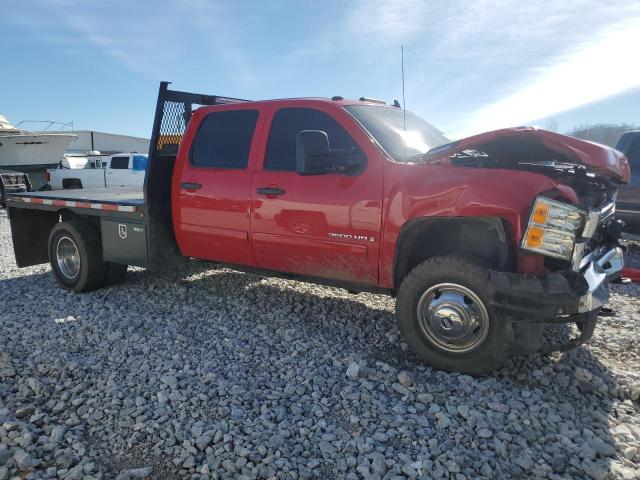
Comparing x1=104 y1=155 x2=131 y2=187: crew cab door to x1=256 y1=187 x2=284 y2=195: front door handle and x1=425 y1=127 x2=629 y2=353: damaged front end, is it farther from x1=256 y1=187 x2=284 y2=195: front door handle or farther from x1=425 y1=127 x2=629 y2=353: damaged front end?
x1=425 y1=127 x2=629 y2=353: damaged front end

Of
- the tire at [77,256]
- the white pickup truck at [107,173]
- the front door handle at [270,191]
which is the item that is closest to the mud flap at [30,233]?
the tire at [77,256]

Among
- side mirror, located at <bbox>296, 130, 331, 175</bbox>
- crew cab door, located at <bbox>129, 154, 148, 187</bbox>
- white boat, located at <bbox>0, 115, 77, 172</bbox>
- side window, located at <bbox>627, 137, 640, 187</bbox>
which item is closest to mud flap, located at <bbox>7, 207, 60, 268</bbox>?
side mirror, located at <bbox>296, 130, 331, 175</bbox>

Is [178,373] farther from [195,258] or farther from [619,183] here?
[619,183]

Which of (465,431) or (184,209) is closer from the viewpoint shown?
(465,431)

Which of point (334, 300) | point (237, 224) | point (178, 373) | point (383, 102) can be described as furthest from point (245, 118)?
point (178, 373)

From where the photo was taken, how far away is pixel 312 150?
3863 mm

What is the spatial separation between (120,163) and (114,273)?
12.6 meters

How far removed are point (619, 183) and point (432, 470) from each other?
266 centimetres

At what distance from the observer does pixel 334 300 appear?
5.45 meters

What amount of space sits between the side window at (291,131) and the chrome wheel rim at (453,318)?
1.46 m

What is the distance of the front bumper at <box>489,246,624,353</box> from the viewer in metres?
3.24

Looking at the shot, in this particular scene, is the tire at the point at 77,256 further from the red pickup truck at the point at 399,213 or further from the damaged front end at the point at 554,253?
the damaged front end at the point at 554,253

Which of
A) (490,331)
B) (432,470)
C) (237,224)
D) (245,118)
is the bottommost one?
(432,470)

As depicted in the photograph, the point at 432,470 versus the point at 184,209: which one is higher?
the point at 184,209
